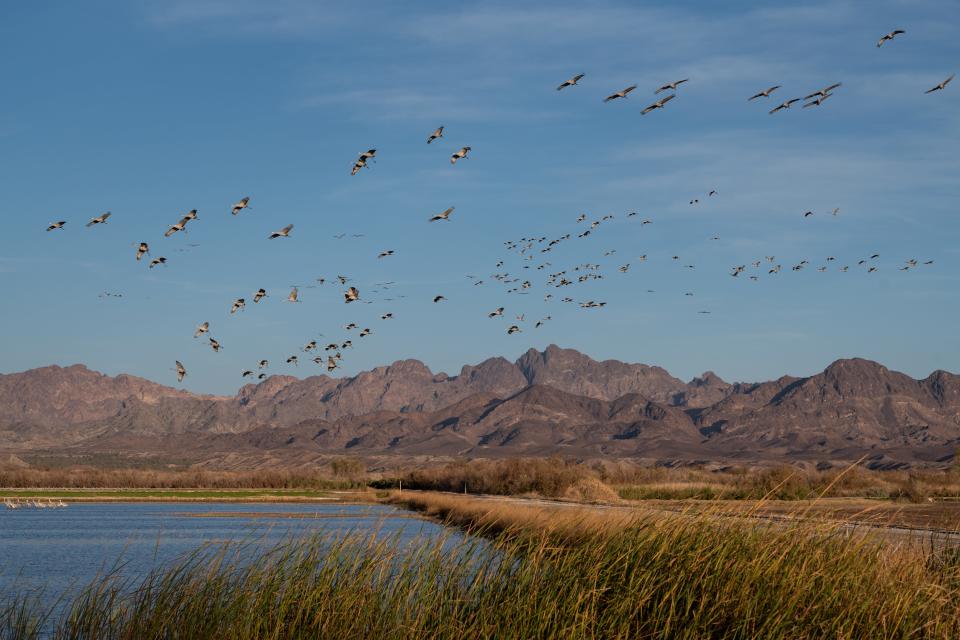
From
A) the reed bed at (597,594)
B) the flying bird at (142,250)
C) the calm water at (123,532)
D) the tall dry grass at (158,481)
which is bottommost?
the tall dry grass at (158,481)

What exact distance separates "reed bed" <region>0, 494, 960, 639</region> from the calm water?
560 centimetres

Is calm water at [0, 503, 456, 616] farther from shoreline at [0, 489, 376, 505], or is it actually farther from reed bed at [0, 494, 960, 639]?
reed bed at [0, 494, 960, 639]

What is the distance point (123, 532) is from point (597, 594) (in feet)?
200

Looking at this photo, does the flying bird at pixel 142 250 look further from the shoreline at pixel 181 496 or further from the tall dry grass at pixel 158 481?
the tall dry grass at pixel 158 481

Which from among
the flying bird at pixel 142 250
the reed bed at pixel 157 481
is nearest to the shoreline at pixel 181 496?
the reed bed at pixel 157 481

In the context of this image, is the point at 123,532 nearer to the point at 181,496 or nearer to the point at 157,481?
the point at 181,496

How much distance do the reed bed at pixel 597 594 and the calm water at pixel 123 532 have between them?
18.4 feet

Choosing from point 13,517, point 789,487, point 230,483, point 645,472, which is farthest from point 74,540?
point 230,483

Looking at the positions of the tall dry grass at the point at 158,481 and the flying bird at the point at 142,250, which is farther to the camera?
the tall dry grass at the point at 158,481

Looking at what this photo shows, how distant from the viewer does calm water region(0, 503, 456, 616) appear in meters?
40.5

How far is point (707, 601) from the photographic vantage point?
15.6m

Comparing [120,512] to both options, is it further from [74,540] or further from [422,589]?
[422,589]

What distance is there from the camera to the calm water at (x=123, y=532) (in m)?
40.5

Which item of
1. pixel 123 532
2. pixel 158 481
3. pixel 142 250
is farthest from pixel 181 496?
pixel 142 250
